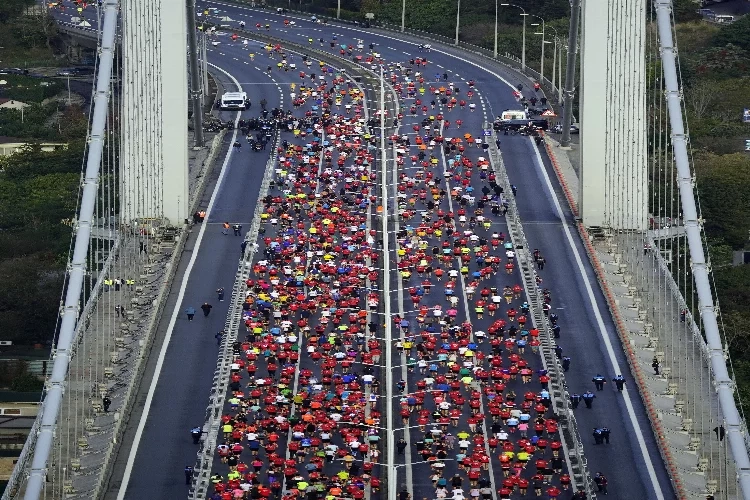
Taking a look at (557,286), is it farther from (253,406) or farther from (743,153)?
(743,153)

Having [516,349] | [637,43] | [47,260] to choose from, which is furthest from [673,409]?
[47,260]

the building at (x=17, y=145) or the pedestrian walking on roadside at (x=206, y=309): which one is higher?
the building at (x=17, y=145)

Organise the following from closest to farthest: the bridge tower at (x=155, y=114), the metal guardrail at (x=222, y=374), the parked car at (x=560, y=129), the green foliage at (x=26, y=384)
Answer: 1. the metal guardrail at (x=222, y=374)
2. the green foliage at (x=26, y=384)
3. the bridge tower at (x=155, y=114)
4. the parked car at (x=560, y=129)

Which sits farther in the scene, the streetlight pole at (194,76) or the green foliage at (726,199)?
the green foliage at (726,199)

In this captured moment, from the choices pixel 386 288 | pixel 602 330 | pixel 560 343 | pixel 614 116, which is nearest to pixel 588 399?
pixel 560 343

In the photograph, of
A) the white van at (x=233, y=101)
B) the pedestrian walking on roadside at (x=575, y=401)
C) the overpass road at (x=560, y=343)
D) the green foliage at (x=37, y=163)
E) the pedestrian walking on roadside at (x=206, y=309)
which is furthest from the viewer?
the green foliage at (x=37, y=163)

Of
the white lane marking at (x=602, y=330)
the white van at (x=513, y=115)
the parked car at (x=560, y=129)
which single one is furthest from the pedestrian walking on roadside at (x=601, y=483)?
the white van at (x=513, y=115)

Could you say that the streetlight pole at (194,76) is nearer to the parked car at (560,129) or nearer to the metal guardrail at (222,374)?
the metal guardrail at (222,374)

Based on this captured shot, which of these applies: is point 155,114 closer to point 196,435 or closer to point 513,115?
point 513,115
